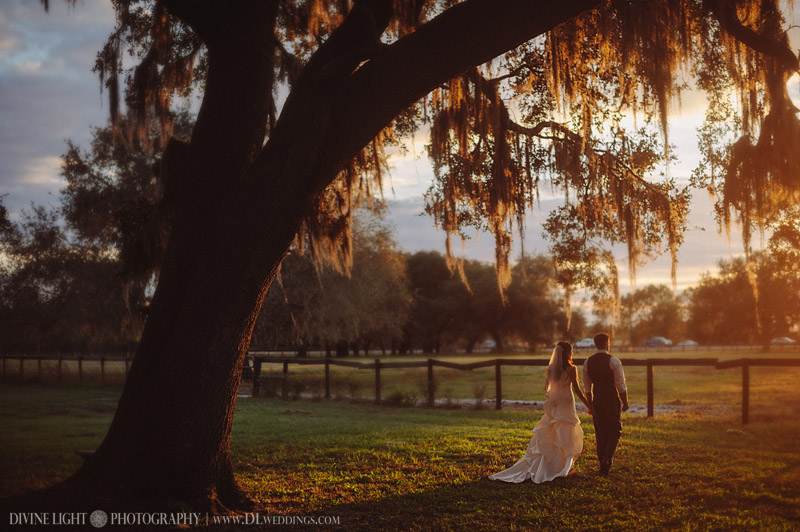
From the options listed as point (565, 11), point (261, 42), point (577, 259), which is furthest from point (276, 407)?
point (565, 11)

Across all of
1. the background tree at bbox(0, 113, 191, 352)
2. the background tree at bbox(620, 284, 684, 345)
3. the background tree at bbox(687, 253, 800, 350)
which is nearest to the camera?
the background tree at bbox(0, 113, 191, 352)

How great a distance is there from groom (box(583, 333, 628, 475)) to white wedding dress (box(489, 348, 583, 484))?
0.85 ft

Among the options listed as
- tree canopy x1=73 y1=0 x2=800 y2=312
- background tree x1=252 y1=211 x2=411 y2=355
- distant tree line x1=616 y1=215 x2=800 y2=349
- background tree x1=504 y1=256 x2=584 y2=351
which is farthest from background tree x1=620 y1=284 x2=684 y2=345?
tree canopy x1=73 y1=0 x2=800 y2=312

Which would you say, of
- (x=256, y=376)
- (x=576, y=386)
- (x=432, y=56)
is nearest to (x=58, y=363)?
(x=256, y=376)

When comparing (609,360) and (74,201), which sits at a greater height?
(74,201)

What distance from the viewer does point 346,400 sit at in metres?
18.5

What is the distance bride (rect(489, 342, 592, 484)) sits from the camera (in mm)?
7285

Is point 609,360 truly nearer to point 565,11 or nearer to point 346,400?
point 565,11

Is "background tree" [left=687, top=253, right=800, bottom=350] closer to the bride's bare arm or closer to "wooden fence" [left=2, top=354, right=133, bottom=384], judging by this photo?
the bride's bare arm

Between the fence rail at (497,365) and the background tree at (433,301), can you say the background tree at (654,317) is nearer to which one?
the background tree at (433,301)

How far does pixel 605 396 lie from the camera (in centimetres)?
773

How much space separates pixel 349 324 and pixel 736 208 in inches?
840

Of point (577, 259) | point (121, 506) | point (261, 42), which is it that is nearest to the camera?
point (121, 506)

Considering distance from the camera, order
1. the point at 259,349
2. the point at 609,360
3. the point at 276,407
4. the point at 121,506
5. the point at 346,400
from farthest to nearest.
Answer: the point at 259,349 < the point at 346,400 < the point at 276,407 < the point at 609,360 < the point at 121,506
